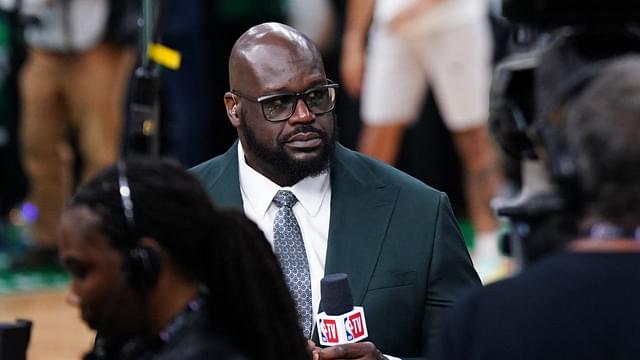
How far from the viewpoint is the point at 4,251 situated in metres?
10.3

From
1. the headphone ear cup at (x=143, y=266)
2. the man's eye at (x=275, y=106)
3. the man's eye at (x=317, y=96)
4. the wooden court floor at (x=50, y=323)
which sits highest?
the headphone ear cup at (x=143, y=266)

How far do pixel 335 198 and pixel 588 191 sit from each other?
5.00 ft

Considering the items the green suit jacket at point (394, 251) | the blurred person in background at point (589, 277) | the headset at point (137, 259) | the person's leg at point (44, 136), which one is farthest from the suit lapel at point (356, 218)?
the person's leg at point (44, 136)

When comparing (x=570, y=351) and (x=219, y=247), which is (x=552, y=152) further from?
(x=219, y=247)

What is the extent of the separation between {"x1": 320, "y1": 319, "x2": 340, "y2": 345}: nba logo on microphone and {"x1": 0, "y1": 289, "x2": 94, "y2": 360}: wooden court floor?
3.60 meters

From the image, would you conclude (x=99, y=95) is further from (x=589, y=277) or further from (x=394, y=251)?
(x=589, y=277)

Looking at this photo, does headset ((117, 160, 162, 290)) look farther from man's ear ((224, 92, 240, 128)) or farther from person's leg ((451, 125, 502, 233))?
person's leg ((451, 125, 502, 233))

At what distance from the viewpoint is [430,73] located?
9.35 m

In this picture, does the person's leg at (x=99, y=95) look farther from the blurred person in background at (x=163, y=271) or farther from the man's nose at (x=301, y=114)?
the blurred person in background at (x=163, y=271)

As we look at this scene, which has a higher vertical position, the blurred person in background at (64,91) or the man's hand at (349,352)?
the man's hand at (349,352)

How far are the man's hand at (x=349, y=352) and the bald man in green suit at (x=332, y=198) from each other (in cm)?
17

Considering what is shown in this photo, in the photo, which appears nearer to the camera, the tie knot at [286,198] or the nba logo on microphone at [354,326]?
the nba logo on microphone at [354,326]

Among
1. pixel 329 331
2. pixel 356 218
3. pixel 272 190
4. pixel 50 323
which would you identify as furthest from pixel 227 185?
pixel 50 323

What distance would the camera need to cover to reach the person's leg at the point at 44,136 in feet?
31.6
